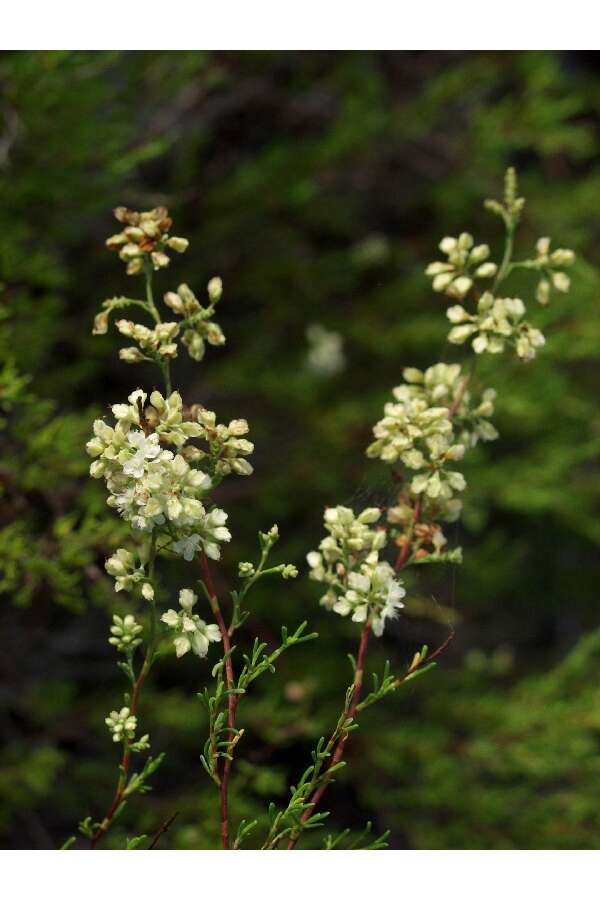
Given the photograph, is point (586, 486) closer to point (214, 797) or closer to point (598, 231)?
point (598, 231)

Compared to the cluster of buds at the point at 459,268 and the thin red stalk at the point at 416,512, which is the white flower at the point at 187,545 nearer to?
the thin red stalk at the point at 416,512

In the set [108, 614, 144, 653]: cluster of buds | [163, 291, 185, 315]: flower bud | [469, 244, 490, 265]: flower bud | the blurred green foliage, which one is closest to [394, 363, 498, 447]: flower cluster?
[469, 244, 490, 265]: flower bud

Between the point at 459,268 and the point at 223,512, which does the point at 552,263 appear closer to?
the point at 459,268

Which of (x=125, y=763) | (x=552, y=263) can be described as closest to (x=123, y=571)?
(x=125, y=763)

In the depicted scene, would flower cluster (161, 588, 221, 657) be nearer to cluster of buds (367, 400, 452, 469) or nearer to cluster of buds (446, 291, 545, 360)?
cluster of buds (367, 400, 452, 469)

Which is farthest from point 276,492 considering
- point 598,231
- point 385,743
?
point 598,231

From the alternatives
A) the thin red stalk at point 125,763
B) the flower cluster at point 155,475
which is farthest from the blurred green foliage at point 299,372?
the flower cluster at point 155,475

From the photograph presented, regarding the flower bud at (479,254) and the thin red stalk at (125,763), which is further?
the flower bud at (479,254)
